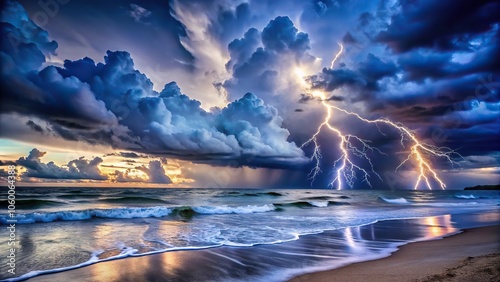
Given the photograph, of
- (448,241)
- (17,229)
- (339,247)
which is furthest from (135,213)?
(448,241)

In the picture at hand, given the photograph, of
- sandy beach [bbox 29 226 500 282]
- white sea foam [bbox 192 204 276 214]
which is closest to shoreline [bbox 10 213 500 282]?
sandy beach [bbox 29 226 500 282]

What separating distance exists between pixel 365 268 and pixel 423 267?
3.83 ft

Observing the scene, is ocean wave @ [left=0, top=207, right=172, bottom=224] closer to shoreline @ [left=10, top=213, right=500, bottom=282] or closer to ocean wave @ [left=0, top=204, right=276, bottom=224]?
ocean wave @ [left=0, top=204, right=276, bottom=224]

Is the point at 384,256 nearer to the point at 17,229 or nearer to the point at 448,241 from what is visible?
the point at 448,241

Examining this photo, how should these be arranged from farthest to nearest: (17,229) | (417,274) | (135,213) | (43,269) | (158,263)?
1. (135,213)
2. (17,229)
3. (158,263)
4. (43,269)
5. (417,274)

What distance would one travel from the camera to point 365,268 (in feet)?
21.3

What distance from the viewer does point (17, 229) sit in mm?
12680

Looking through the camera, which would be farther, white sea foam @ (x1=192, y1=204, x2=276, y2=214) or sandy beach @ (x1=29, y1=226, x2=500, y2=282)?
white sea foam @ (x1=192, y1=204, x2=276, y2=214)

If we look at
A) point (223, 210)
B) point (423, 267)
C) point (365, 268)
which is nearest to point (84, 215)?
point (223, 210)

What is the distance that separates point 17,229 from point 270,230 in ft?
37.2

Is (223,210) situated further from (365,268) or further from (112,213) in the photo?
(365,268)

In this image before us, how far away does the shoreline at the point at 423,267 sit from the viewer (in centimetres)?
490

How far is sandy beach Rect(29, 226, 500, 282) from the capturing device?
16.7ft

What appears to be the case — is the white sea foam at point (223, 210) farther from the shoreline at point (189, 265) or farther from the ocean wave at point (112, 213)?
the shoreline at point (189, 265)
